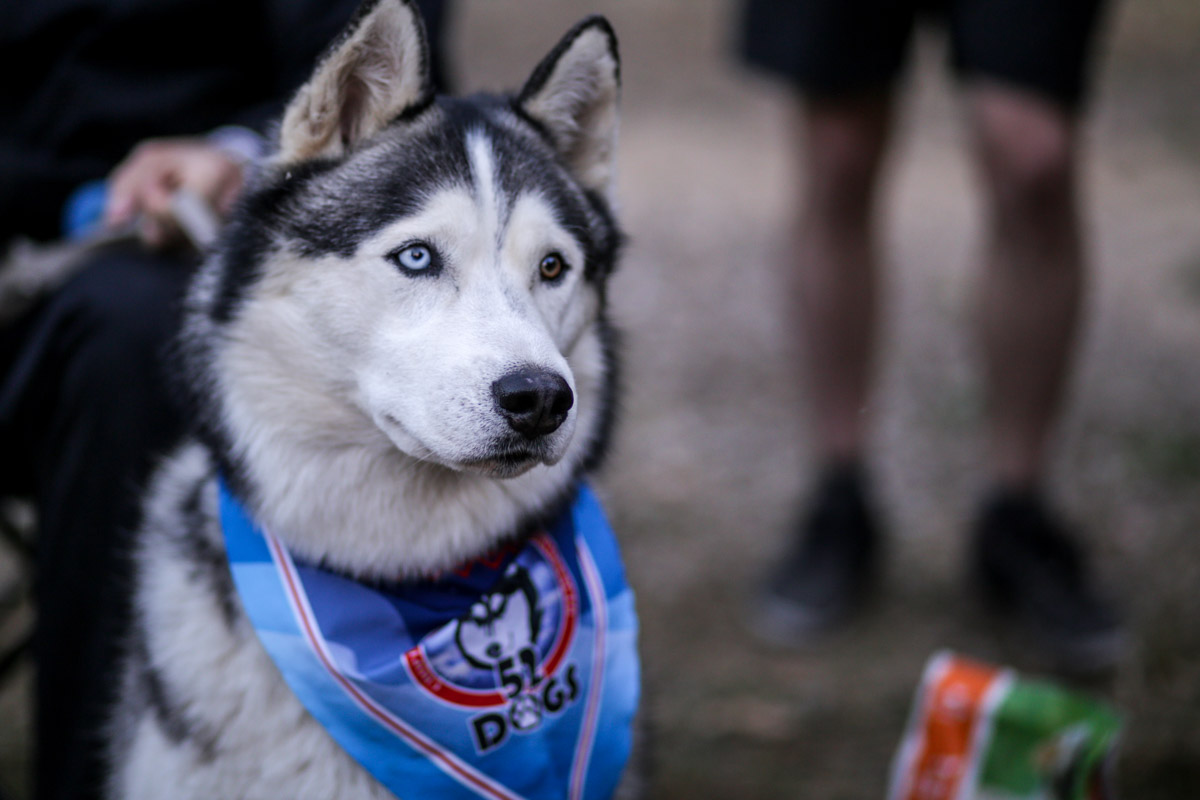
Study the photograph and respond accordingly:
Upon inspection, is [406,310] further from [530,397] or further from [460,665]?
[460,665]

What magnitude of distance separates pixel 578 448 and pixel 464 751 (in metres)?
0.53

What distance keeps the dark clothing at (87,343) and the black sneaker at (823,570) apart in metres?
1.87

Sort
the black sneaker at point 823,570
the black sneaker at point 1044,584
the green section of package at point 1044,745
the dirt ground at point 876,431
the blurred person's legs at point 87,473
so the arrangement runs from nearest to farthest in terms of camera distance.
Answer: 1. the blurred person's legs at point 87,473
2. the green section of package at point 1044,745
3. the dirt ground at point 876,431
4. the black sneaker at point 1044,584
5. the black sneaker at point 823,570

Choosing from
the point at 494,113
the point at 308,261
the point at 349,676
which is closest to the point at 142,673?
the point at 349,676

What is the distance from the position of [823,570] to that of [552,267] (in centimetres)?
195

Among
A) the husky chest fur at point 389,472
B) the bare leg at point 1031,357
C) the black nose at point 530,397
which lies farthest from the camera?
the bare leg at point 1031,357

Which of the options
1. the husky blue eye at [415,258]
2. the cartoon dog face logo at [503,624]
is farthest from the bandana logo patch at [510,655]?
the husky blue eye at [415,258]

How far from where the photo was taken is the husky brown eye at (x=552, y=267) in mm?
1732

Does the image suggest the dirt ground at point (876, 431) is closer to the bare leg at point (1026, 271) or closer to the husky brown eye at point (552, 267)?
the husky brown eye at point (552, 267)

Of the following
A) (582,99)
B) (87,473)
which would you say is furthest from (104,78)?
(582,99)

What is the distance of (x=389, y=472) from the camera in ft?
5.77

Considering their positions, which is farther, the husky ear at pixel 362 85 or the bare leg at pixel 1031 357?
the bare leg at pixel 1031 357

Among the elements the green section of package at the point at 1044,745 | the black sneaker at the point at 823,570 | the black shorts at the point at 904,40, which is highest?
the black shorts at the point at 904,40

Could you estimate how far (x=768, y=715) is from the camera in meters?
3.04
